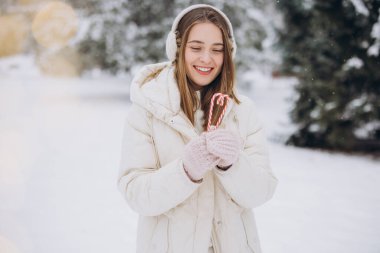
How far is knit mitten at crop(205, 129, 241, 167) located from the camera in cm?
135

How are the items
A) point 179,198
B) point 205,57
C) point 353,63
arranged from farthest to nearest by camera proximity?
point 353,63, point 205,57, point 179,198

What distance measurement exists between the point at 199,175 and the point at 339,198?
4.34 meters

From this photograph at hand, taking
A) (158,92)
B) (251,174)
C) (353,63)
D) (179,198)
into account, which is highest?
(353,63)

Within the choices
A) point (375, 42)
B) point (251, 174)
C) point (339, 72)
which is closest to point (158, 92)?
point (251, 174)

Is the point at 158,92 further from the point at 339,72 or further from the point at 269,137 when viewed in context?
the point at 269,137

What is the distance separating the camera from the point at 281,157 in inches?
279

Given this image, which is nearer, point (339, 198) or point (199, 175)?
point (199, 175)

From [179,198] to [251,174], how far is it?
13.6 inches

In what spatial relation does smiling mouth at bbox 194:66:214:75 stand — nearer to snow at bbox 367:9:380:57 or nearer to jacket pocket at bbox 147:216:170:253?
jacket pocket at bbox 147:216:170:253

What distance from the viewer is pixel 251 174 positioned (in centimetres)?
153

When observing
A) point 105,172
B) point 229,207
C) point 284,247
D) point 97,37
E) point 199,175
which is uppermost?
point 97,37

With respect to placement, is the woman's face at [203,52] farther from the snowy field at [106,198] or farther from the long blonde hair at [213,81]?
the snowy field at [106,198]

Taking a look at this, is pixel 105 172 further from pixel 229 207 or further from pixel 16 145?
pixel 229 207

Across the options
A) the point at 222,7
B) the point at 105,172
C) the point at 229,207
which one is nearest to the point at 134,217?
the point at 105,172
